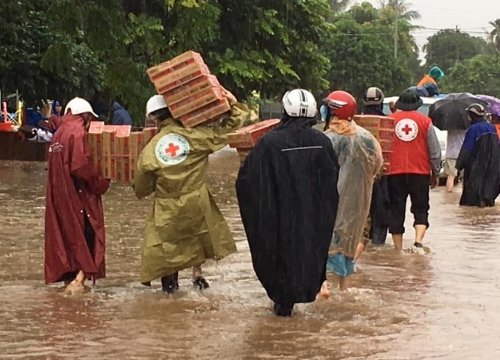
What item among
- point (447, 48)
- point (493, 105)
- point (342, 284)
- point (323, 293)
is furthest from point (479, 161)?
point (447, 48)

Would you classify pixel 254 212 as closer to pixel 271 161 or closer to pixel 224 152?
pixel 271 161

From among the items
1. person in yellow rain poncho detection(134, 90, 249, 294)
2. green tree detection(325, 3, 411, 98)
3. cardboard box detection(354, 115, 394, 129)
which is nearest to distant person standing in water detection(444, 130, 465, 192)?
cardboard box detection(354, 115, 394, 129)

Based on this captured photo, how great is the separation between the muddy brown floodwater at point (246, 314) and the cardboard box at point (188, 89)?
5.07ft

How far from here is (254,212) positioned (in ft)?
26.0

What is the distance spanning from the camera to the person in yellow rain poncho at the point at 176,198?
849cm

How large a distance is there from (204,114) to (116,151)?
0.86m

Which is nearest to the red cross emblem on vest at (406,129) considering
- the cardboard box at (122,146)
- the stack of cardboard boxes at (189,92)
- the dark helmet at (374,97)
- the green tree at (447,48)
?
the dark helmet at (374,97)

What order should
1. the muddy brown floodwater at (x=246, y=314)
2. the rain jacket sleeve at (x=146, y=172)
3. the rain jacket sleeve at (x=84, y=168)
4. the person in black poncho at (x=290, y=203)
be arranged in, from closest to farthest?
the muddy brown floodwater at (x=246, y=314) → the person in black poncho at (x=290, y=203) → the rain jacket sleeve at (x=146, y=172) → the rain jacket sleeve at (x=84, y=168)

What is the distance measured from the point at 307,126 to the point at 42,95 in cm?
1914

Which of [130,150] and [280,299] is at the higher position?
[130,150]

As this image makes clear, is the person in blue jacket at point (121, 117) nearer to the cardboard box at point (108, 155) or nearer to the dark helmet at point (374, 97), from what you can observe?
the dark helmet at point (374, 97)

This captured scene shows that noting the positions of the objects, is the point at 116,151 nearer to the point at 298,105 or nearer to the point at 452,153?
the point at 298,105

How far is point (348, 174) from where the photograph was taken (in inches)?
355

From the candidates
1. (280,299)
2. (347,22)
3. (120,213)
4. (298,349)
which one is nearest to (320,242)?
(280,299)
